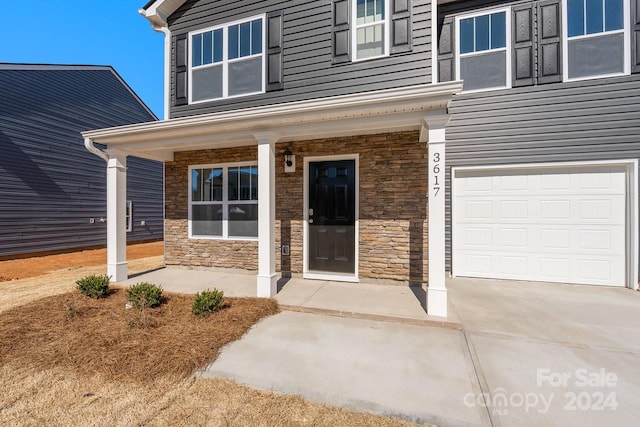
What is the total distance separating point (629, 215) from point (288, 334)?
19.0ft

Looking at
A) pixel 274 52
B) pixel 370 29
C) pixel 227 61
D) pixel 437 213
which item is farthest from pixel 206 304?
pixel 370 29

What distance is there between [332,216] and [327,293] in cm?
144

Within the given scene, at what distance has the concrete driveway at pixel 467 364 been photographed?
78.0 inches

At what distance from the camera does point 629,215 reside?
4.69 m

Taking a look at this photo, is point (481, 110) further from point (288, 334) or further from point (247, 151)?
point (288, 334)

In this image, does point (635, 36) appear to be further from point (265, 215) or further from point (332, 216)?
point (265, 215)

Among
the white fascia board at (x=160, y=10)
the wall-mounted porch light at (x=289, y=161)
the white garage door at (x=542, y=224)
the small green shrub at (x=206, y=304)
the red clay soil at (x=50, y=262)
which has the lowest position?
the red clay soil at (x=50, y=262)

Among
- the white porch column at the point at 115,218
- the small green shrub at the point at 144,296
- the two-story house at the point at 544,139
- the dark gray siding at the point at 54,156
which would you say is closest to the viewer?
the small green shrub at the point at 144,296

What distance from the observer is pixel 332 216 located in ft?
17.1

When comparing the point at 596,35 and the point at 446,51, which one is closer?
the point at 596,35

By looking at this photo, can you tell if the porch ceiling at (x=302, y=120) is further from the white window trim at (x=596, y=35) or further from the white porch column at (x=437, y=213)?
the white window trim at (x=596, y=35)

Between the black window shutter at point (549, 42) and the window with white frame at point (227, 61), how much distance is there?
16.6 ft

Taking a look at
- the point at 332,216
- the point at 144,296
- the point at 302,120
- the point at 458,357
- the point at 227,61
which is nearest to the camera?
the point at 458,357

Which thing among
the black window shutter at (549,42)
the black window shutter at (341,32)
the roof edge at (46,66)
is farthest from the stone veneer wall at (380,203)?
the roof edge at (46,66)
